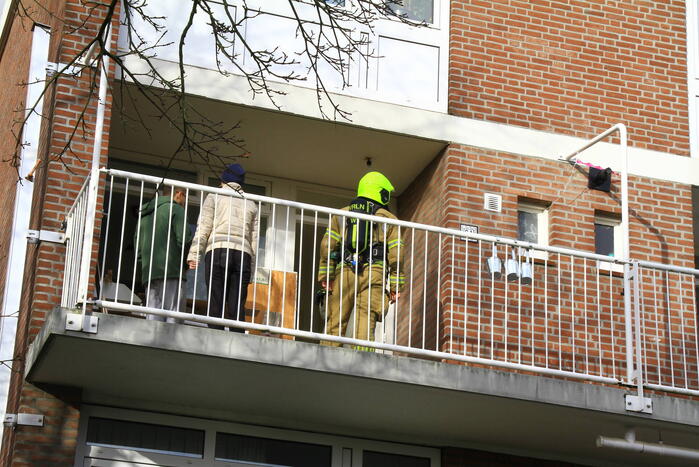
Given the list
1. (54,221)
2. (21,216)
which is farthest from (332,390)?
(21,216)

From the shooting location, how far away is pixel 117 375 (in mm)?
11031

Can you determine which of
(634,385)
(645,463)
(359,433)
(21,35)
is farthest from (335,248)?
(21,35)

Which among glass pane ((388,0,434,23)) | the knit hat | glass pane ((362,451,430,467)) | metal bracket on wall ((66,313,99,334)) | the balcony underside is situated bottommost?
glass pane ((362,451,430,467))

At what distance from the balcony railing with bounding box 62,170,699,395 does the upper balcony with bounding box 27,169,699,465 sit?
0.02 metres

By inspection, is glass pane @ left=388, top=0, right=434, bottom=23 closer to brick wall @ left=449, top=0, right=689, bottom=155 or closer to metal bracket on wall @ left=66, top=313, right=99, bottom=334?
brick wall @ left=449, top=0, right=689, bottom=155

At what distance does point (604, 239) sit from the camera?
1370 centimetres

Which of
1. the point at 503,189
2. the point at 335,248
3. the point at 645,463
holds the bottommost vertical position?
the point at 645,463

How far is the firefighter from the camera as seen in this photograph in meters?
11.5

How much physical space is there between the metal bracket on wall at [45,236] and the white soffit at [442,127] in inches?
72.8

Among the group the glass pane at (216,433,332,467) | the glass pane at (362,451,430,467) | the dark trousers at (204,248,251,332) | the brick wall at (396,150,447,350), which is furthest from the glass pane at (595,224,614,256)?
the dark trousers at (204,248,251,332)

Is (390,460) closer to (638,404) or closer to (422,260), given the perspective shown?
(422,260)

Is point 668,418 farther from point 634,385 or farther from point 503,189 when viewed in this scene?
point 503,189

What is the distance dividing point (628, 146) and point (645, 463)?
3233mm

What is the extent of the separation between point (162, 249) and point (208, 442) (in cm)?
177
